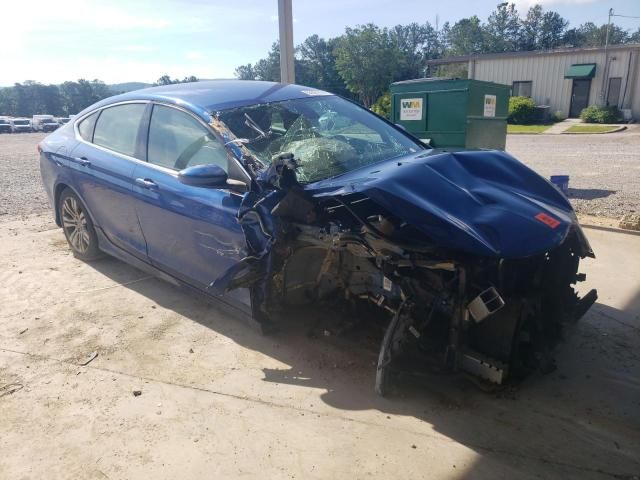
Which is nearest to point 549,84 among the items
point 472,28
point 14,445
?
point 14,445

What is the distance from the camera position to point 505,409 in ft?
9.20

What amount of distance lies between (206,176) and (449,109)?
5216 mm

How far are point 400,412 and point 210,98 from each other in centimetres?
264

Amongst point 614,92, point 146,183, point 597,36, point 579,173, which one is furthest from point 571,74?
point 597,36

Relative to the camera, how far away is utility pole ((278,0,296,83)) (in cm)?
653

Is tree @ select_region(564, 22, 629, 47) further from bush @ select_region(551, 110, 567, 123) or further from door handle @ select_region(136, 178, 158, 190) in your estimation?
door handle @ select_region(136, 178, 158, 190)

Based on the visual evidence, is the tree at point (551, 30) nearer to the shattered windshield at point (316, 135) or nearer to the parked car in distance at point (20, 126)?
the parked car in distance at point (20, 126)

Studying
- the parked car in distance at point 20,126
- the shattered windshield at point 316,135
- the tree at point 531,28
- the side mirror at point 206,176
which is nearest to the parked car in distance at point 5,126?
the parked car in distance at point 20,126

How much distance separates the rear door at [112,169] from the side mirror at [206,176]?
1087 millimetres

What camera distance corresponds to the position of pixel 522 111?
2856 centimetres

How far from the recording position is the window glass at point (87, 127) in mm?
4801

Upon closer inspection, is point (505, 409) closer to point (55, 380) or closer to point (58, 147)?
point (55, 380)

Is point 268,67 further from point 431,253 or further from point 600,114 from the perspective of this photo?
point 431,253

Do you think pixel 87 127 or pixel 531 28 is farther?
pixel 531 28
